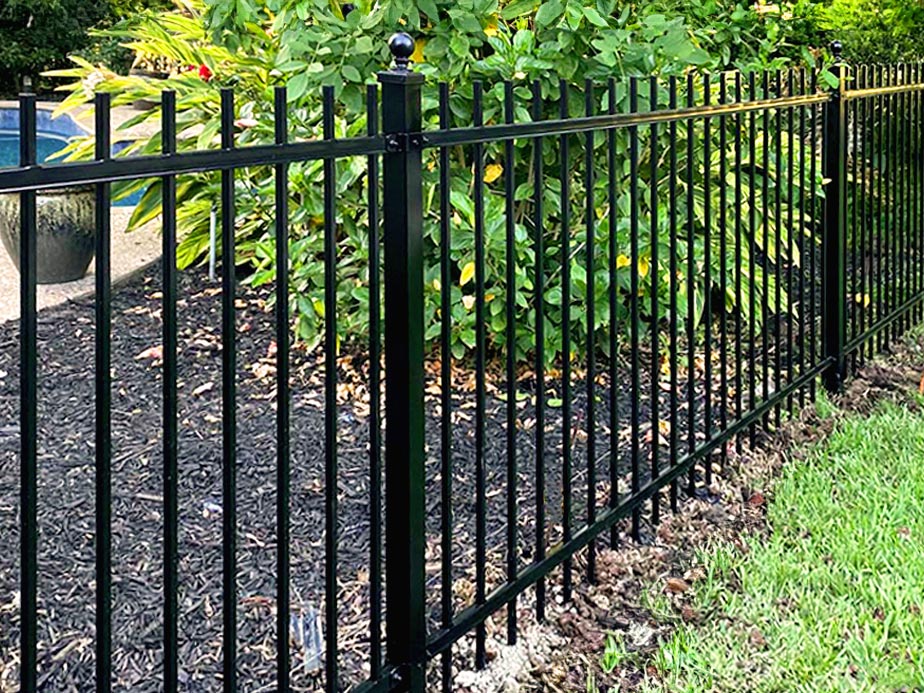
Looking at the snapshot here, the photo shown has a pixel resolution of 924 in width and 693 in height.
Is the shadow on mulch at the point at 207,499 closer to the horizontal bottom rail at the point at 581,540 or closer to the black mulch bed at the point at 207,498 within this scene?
the black mulch bed at the point at 207,498

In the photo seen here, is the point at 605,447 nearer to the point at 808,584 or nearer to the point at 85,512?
the point at 808,584

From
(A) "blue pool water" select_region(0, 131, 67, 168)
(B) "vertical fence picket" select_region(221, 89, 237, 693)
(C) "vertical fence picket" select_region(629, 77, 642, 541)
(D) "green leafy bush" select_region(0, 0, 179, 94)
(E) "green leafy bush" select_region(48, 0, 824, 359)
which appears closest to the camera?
(B) "vertical fence picket" select_region(221, 89, 237, 693)

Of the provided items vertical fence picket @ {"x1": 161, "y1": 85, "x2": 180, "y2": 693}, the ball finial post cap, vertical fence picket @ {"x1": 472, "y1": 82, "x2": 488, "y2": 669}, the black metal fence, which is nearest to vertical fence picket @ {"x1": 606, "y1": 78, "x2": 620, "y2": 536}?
the black metal fence

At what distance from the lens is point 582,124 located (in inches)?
105

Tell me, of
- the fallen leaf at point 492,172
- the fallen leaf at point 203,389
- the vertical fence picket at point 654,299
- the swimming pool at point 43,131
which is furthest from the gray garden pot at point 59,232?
the swimming pool at point 43,131

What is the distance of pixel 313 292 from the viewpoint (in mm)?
4160

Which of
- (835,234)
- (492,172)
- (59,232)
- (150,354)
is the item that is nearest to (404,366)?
(492,172)

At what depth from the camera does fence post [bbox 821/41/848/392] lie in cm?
427

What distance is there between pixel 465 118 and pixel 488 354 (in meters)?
0.96

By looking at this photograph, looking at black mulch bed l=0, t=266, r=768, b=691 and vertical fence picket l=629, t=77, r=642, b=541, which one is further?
vertical fence picket l=629, t=77, r=642, b=541

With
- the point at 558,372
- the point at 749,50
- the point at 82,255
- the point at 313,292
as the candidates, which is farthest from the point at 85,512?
the point at 749,50

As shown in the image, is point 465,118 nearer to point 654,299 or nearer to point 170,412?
point 654,299

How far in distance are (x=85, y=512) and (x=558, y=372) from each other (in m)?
1.86

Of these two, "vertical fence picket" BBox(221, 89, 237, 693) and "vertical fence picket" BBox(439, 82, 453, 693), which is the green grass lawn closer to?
"vertical fence picket" BBox(439, 82, 453, 693)
